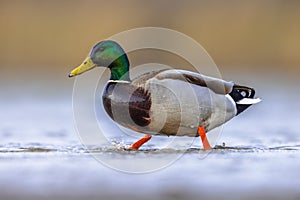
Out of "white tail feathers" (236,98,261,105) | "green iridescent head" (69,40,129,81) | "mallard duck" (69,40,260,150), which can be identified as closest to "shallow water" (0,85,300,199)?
"mallard duck" (69,40,260,150)

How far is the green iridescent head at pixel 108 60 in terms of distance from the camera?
6.24 meters

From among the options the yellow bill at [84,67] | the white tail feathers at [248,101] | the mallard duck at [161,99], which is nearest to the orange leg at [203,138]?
the mallard duck at [161,99]

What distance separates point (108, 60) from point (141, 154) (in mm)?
749

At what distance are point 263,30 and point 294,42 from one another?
0.62 meters

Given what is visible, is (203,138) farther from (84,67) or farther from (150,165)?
(84,67)

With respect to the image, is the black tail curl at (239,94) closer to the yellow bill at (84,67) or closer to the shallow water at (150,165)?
the shallow water at (150,165)

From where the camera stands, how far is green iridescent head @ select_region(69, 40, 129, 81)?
6238 millimetres

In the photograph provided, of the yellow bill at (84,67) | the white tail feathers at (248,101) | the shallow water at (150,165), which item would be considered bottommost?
the shallow water at (150,165)

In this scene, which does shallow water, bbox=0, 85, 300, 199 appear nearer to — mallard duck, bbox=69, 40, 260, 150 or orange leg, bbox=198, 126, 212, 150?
orange leg, bbox=198, 126, 212, 150

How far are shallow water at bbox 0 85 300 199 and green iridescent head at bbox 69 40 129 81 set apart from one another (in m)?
0.55

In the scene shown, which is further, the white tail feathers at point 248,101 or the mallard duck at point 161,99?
the white tail feathers at point 248,101

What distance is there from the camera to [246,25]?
1459cm

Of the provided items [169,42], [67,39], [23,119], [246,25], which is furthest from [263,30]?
[23,119]

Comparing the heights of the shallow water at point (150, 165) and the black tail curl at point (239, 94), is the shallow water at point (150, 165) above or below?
below
